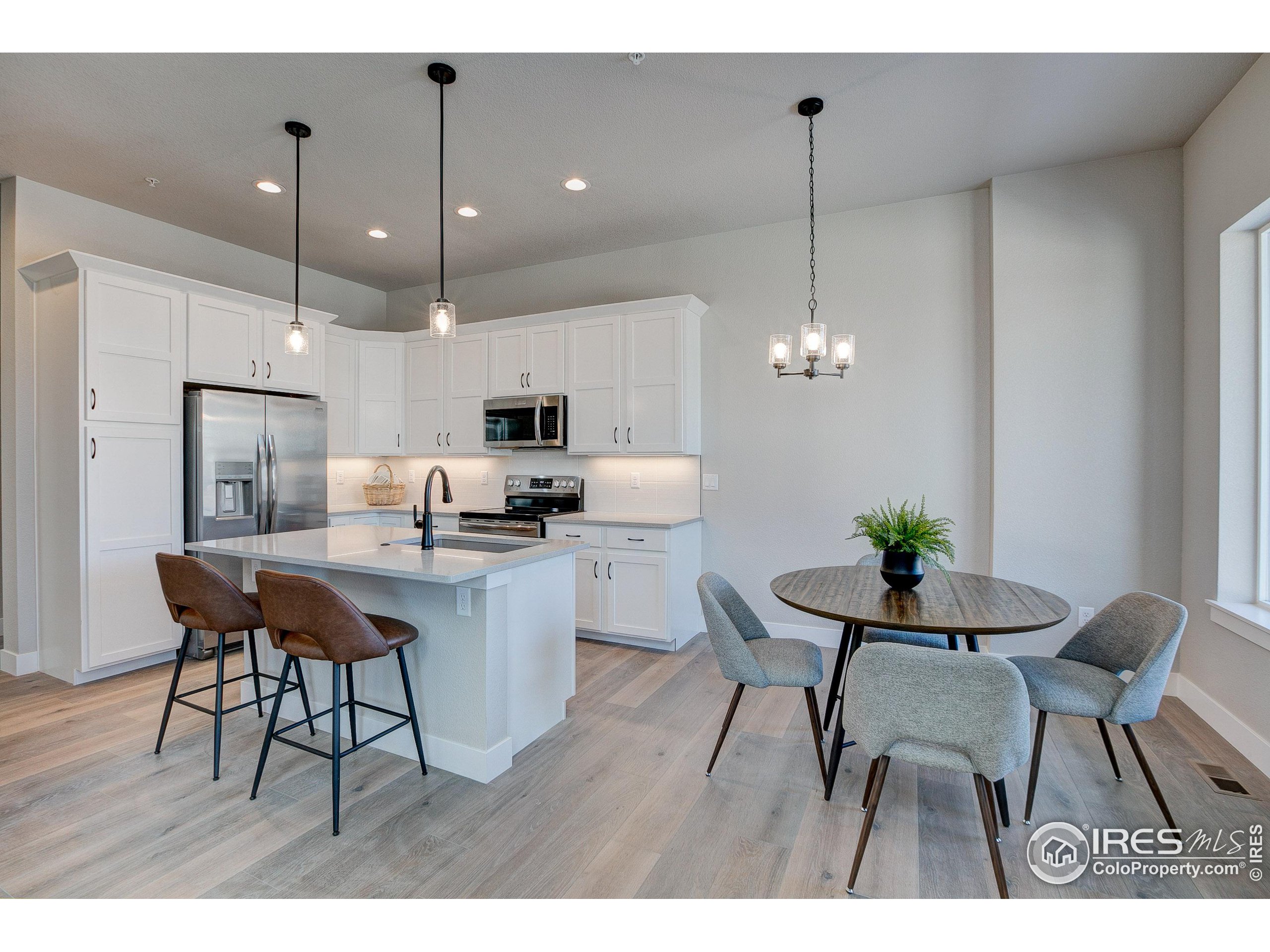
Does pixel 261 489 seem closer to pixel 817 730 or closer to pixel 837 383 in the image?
pixel 817 730

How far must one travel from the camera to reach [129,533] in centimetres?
358

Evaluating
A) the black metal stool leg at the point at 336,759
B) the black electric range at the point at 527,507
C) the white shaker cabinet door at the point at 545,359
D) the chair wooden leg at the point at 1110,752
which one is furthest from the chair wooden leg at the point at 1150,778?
the white shaker cabinet door at the point at 545,359

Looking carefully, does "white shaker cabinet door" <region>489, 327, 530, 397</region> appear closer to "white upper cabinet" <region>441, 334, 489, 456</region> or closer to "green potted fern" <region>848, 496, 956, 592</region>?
"white upper cabinet" <region>441, 334, 489, 456</region>

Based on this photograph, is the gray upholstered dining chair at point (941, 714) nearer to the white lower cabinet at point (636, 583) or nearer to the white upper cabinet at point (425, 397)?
the white lower cabinet at point (636, 583)

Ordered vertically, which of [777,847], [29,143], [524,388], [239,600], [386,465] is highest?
Answer: [29,143]

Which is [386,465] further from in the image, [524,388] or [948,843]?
[948,843]

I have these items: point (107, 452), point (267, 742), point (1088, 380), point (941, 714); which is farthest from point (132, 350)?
point (1088, 380)

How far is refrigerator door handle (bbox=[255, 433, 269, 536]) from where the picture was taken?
407 cm

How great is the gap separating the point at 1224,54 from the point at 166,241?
232 inches

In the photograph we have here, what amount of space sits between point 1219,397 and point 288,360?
5535mm

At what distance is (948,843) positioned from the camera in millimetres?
1985

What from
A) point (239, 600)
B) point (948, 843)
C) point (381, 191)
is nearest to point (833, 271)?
point (381, 191)

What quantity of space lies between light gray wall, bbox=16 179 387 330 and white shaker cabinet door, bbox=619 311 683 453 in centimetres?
258

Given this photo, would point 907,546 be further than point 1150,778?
Yes
